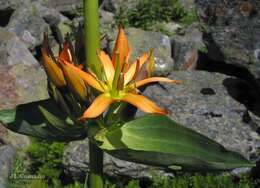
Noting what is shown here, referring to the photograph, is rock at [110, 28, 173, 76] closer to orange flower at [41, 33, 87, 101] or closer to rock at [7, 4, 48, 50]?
rock at [7, 4, 48, 50]

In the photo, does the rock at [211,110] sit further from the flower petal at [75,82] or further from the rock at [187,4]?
the flower petal at [75,82]

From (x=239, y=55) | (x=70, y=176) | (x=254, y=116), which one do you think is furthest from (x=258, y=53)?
(x=70, y=176)

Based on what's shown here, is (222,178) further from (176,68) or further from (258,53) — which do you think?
(176,68)

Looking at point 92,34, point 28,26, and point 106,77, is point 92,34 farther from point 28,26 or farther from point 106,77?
point 28,26

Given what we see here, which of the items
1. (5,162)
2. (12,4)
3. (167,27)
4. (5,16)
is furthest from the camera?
(5,16)

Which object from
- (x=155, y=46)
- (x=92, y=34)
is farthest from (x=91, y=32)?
(x=155, y=46)
